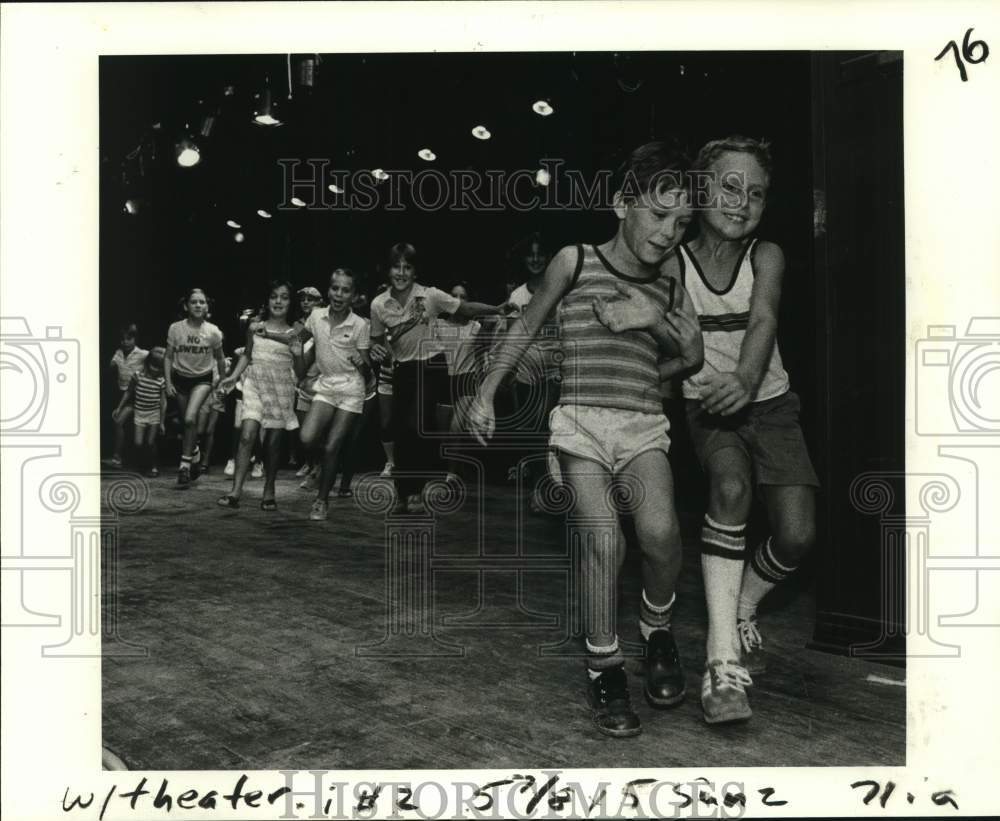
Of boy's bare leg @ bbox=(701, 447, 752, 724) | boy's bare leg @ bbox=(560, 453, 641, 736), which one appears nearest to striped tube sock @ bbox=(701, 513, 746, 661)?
boy's bare leg @ bbox=(701, 447, 752, 724)

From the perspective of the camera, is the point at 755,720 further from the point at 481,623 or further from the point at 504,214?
the point at 504,214

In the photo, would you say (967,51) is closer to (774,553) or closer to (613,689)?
(774,553)

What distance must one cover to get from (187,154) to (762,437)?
2538 millimetres

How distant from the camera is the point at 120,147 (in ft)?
11.6

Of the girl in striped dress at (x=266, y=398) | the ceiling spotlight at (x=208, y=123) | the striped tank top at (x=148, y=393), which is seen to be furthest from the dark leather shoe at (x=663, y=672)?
the ceiling spotlight at (x=208, y=123)

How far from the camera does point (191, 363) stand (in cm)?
419

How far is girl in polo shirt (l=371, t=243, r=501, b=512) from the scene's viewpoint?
12.3 ft

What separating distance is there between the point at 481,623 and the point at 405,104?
2.01 meters

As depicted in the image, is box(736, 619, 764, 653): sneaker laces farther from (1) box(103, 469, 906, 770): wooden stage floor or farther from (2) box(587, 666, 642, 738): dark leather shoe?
(2) box(587, 666, 642, 738): dark leather shoe

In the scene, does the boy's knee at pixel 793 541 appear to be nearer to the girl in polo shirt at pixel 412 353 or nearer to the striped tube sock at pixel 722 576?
the striped tube sock at pixel 722 576

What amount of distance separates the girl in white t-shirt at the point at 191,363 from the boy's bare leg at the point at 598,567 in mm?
1649

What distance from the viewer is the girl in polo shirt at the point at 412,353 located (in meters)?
3.74

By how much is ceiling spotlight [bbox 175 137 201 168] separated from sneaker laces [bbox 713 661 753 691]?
2.83 metres

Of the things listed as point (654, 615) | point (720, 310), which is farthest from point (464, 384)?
point (654, 615)
